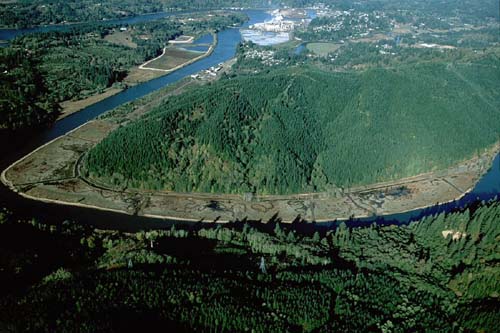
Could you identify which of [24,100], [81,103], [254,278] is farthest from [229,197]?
[24,100]

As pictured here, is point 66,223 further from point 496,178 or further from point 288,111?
point 496,178

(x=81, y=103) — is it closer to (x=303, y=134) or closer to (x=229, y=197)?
(x=303, y=134)

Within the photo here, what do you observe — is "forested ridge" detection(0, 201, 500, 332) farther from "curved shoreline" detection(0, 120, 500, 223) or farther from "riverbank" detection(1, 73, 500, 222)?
"riverbank" detection(1, 73, 500, 222)

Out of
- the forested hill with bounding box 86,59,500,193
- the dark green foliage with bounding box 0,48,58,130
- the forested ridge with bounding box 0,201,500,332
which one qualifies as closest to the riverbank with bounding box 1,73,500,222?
the forested hill with bounding box 86,59,500,193

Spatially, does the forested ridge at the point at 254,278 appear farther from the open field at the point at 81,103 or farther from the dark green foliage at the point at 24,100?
the open field at the point at 81,103

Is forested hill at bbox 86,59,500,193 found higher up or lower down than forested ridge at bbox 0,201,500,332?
higher up

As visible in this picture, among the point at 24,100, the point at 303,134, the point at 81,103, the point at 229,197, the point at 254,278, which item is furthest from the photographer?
the point at 81,103
